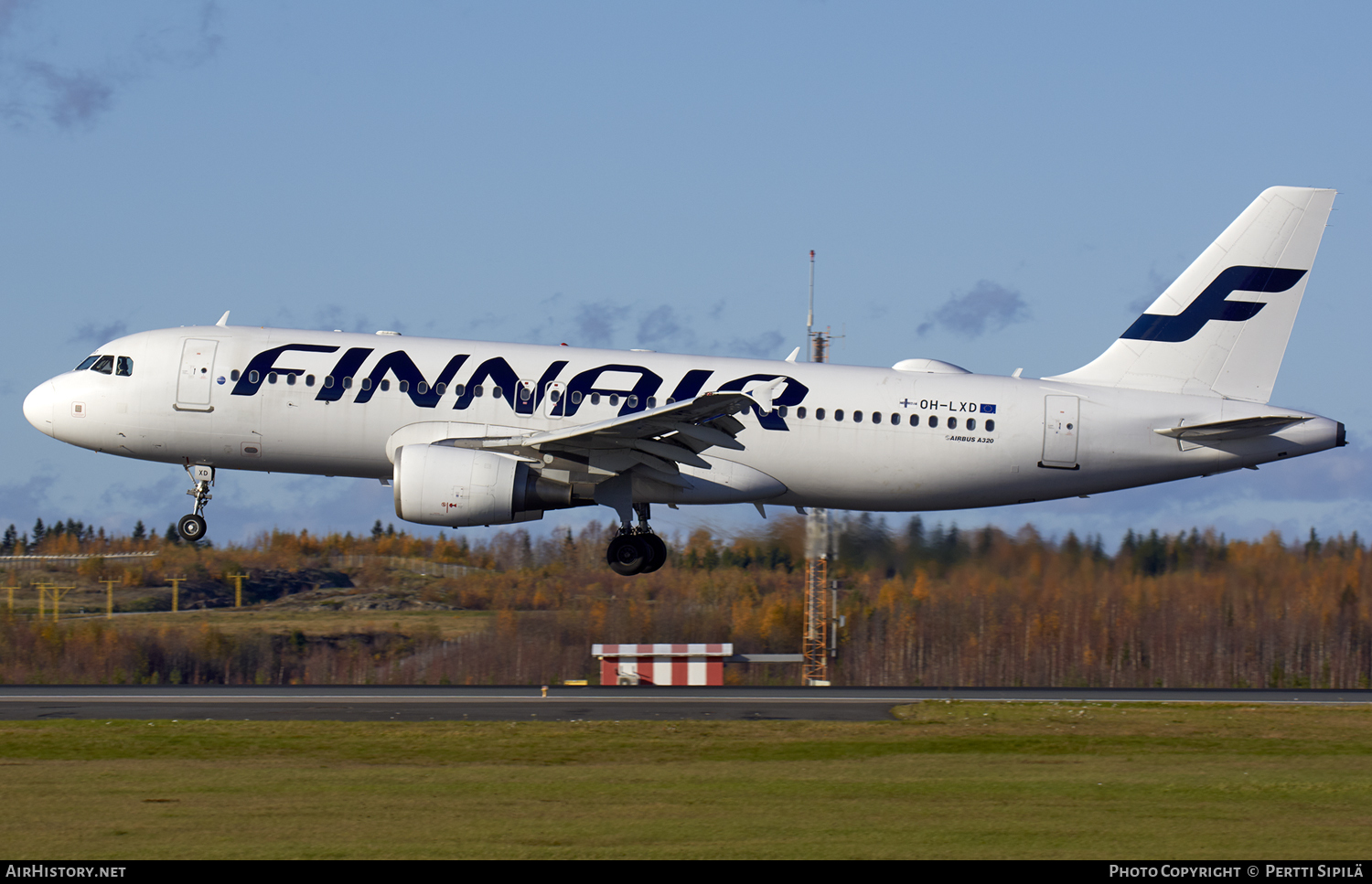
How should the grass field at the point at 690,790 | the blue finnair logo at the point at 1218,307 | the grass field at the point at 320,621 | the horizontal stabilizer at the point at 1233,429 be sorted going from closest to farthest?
the grass field at the point at 690,790 < the horizontal stabilizer at the point at 1233,429 < the blue finnair logo at the point at 1218,307 < the grass field at the point at 320,621

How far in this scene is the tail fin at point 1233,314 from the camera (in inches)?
1180

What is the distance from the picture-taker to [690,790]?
59.4ft

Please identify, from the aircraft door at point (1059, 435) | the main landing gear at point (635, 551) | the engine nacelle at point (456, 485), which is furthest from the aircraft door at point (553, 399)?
the aircraft door at point (1059, 435)

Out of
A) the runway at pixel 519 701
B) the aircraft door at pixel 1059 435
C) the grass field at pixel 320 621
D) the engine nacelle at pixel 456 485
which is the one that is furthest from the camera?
the grass field at pixel 320 621

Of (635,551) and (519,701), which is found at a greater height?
(635,551)

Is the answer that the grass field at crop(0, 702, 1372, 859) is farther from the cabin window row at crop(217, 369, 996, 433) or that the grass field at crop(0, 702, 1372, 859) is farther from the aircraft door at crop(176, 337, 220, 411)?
the aircraft door at crop(176, 337, 220, 411)

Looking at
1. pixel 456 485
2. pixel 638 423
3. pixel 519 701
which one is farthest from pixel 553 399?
pixel 519 701

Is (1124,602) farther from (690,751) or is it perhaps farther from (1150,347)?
(690,751)

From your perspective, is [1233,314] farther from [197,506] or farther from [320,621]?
[320,621]

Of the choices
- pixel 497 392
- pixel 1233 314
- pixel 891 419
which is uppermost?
pixel 1233 314

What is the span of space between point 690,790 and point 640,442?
997cm

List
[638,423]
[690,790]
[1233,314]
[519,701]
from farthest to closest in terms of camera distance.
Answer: [1233,314] < [519,701] < [638,423] < [690,790]

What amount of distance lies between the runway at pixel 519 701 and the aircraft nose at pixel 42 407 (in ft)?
18.1

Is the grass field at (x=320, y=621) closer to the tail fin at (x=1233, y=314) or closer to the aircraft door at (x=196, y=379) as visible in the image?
the aircraft door at (x=196, y=379)
